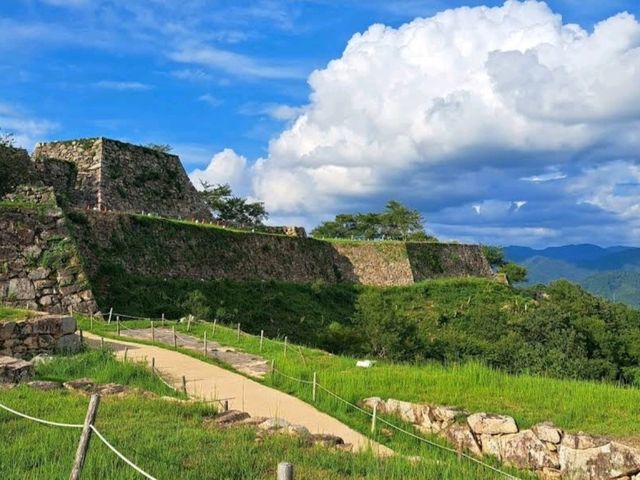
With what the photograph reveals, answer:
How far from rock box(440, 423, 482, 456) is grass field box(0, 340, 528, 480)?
3.17 feet

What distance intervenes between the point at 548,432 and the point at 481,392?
2.86m

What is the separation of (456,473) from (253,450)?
7.57 ft

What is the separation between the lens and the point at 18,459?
6438 millimetres

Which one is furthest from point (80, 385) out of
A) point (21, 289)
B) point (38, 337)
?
point (21, 289)

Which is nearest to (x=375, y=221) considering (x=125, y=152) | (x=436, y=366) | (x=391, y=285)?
(x=391, y=285)

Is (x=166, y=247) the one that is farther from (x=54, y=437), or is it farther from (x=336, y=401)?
(x=54, y=437)

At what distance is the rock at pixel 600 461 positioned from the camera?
7.98 m

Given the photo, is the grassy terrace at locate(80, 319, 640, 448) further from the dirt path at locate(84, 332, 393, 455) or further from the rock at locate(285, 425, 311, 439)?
the rock at locate(285, 425, 311, 439)

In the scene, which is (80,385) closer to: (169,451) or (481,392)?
(169,451)

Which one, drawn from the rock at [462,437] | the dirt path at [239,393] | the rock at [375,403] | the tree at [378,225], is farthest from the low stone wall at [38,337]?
the tree at [378,225]

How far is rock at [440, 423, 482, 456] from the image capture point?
382 inches

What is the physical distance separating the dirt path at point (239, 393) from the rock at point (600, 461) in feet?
8.36

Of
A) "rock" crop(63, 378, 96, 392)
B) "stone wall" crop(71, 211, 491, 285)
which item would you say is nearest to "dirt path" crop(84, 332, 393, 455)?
"rock" crop(63, 378, 96, 392)

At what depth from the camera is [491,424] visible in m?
9.62
